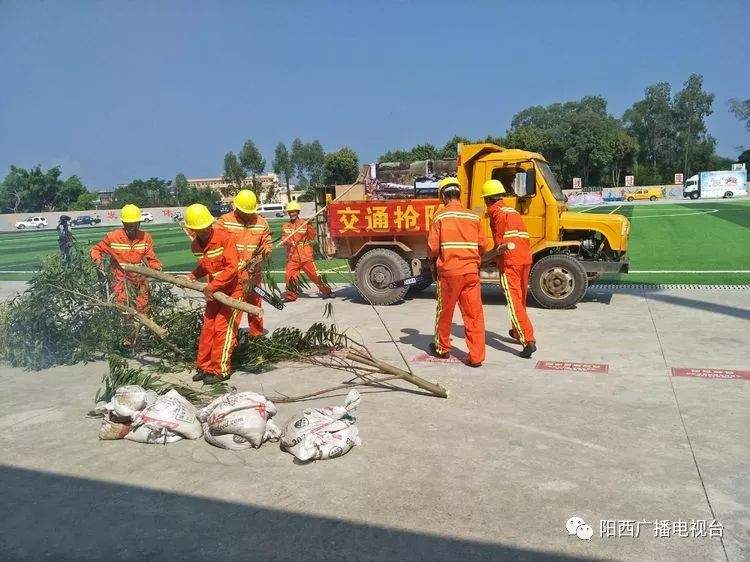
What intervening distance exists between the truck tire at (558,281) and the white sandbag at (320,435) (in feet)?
17.2

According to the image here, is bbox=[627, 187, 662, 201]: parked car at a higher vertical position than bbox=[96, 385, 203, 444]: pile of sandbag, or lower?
higher

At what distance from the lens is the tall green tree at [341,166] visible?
5702 centimetres

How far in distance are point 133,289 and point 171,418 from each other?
3005mm

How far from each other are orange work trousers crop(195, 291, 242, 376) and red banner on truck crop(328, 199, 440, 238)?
14.0 feet

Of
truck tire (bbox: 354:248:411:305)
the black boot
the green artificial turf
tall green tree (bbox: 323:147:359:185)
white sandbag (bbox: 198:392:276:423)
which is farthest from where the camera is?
tall green tree (bbox: 323:147:359:185)

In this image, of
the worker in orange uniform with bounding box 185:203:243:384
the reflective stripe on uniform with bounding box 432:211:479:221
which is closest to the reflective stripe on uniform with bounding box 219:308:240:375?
the worker in orange uniform with bounding box 185:203:243:384

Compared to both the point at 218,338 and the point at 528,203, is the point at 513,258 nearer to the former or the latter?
the point at 528,203

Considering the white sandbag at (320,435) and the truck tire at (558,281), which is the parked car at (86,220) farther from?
the white sandbag at (320,435)

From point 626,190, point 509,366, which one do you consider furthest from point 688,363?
point 626,190

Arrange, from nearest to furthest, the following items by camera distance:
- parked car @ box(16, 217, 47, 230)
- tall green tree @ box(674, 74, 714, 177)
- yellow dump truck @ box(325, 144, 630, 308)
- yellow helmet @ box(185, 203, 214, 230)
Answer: yellow helmet @ box(185, 203, 214, 230), yellow dump truck @ box(325, 144, 630, 308), parked car @ box(16, 217, 47, 230), tall green tree @ box(674, 74, 714, 177)

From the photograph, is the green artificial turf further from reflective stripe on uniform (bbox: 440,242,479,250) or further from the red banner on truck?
reflective stripe on uniform (bbox: 440,242,479,250)

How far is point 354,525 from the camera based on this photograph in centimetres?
326

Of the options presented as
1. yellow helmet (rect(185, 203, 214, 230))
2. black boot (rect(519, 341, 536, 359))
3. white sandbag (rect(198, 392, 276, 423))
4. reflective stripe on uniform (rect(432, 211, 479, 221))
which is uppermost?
yellow helmet (rect(185, 203, 214, 230))

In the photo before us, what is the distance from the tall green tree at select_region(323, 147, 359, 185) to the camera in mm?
57022
